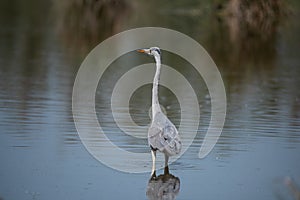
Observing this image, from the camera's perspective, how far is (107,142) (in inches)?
418

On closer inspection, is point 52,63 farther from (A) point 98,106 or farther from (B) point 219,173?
(B) point 219,173

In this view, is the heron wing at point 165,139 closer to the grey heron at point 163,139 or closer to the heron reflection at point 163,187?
the grey heron at point 163,139

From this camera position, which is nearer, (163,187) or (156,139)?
(163,187)

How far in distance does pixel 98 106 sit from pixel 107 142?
2.97 metres

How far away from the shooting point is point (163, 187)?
8.45 m

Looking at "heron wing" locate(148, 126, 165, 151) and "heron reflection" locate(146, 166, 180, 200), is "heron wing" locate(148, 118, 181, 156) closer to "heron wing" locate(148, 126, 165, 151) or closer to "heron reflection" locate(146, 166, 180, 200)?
"heron wing" locate(148, 126, 165, 151)

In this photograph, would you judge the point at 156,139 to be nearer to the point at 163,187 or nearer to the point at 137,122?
the point at 163,187

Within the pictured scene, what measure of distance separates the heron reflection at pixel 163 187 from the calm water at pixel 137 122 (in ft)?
0.16

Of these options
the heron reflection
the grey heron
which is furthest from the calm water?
the grey heron

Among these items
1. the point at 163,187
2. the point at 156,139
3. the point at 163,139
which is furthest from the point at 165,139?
the point at 163,187

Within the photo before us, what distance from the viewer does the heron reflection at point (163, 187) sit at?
316 inches

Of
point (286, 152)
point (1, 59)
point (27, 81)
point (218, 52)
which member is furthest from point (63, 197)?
point (218, 52)

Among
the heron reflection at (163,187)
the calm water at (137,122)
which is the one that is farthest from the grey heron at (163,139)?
the calm water at (137,122)

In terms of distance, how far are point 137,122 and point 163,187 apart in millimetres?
3835
